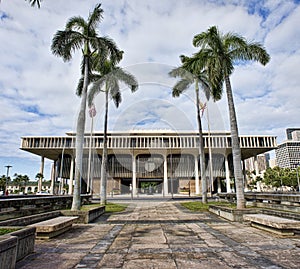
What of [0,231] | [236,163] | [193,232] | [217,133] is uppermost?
[217,133]

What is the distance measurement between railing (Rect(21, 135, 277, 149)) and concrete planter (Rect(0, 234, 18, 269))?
46864 millimetres

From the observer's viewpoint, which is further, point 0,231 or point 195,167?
point 195,167

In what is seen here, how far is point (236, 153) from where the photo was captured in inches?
453

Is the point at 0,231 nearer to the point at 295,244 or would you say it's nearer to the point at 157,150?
the point at 295,244

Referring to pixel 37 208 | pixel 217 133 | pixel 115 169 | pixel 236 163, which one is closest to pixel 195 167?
pixel 217 133

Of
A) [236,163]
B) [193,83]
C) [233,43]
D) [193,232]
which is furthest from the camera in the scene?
[193,83]

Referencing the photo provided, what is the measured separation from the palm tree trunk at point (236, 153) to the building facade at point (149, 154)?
35.9 meters

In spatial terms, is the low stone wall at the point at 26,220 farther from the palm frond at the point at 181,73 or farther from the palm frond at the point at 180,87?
the palm frond at the point at 180,87

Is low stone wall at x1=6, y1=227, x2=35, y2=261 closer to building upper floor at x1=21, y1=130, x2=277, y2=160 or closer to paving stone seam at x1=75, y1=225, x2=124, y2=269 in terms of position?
paving stone seam at x1=75, y1=225, x2=124, y2=269

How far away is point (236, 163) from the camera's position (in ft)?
37.7

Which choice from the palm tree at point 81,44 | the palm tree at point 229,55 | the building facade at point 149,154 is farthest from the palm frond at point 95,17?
the building facade at point 149,154

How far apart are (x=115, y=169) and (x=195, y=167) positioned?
19634mm

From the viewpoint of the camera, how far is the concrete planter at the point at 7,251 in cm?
344

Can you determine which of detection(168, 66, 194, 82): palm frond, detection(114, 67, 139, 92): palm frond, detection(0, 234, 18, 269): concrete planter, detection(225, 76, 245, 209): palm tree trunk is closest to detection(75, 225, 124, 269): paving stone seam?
detection(0, 234, 18, 269): concrete planter
